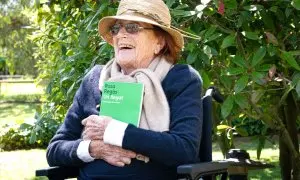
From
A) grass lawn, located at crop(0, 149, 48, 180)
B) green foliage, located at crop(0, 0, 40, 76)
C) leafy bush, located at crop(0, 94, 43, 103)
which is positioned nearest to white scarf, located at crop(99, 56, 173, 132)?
grass lawn, located at crop(0, 149, 48, 180)

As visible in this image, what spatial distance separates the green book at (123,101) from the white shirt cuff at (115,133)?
0.09 m

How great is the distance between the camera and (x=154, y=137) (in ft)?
8.70

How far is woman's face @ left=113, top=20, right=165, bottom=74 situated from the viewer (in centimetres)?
289

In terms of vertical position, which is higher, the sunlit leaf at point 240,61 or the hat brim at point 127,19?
the hat brim at point 127,19

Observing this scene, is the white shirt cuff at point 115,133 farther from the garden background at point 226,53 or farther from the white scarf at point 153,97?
the garden background at point 226,53

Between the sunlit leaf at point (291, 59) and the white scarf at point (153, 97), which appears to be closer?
the white scarf at point (153, 97)

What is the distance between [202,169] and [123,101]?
1.70 ft

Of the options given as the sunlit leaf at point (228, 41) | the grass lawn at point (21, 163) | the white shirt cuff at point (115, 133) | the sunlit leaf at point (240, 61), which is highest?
the sunlit leaf at point (228, 41)

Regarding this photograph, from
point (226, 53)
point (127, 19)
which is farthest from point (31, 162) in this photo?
point (127, 19)

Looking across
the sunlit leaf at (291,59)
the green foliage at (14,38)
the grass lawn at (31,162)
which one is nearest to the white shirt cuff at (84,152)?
the sunlit leaf at (291,59)

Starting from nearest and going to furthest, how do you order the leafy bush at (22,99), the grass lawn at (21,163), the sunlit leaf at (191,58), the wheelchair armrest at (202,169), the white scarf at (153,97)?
the wheelchair armrest at (202,169), the white scarf at (153,97), the sunlit leaf at (191,58), the grass lawn at (21,163), the leafy bush at (22,99)

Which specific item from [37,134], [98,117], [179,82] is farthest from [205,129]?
[37,134]

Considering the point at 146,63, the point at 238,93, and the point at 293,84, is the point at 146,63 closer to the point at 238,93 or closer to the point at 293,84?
the point at 238,93

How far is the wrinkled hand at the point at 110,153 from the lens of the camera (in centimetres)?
275
